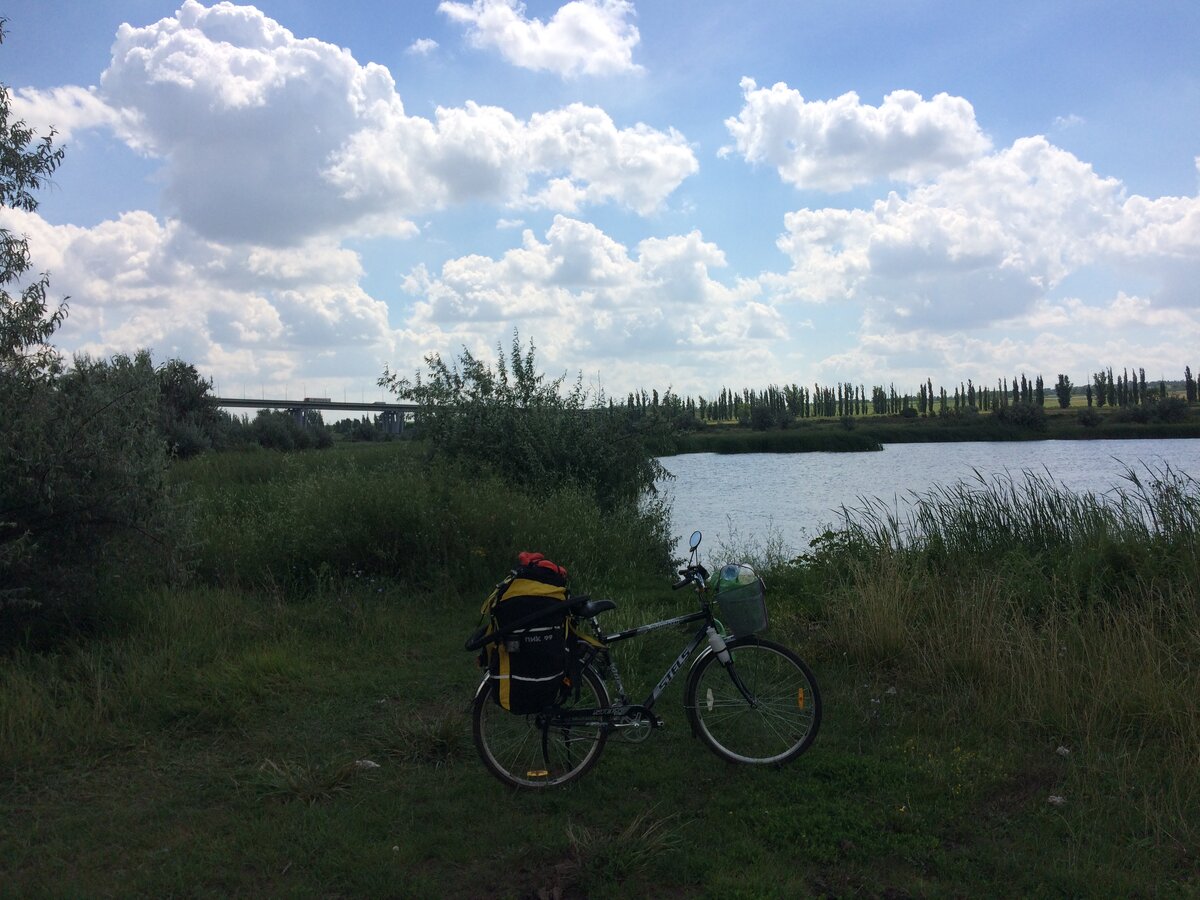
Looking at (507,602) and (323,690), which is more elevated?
(507,602)

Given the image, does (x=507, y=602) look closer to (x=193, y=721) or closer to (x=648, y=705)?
(x=648, y=705)

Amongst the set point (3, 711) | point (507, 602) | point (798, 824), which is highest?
point (507, 602)

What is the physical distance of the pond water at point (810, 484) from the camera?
20062mm

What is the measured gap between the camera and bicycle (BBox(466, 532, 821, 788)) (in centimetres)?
495

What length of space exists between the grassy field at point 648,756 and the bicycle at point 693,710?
169mm

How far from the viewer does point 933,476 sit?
30047mm

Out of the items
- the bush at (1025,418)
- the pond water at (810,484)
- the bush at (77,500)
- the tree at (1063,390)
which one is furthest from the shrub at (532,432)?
the tree at (1063,390)

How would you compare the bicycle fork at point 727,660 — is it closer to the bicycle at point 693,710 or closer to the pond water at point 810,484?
the bicycle at point 693,710

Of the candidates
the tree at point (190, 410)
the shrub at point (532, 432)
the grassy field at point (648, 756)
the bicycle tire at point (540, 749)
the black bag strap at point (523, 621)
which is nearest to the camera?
the grassy field at point (648, 756)

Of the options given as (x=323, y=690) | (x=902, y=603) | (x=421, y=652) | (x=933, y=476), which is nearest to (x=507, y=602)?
(x=323, y=690)

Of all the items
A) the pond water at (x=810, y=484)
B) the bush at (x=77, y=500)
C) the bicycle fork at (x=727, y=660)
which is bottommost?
the pond water at (x=810, y=484)

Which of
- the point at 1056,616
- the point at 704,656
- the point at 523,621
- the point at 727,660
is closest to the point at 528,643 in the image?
the point at 523,621

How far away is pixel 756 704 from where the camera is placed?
525cm

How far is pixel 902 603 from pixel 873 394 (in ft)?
408
